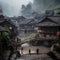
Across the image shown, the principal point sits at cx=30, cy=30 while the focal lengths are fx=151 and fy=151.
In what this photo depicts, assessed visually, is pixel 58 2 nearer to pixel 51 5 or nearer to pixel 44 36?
pixel 51 5

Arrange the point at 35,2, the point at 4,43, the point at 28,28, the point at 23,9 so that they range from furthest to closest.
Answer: the point at 35,2 < the point at 23,9 < the point at 28,28 < the point at 4,43

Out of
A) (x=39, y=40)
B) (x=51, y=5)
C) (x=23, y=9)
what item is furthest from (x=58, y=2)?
(x=39, y=40)

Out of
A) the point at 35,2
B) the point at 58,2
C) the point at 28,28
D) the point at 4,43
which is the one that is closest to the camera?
the point at 4,43

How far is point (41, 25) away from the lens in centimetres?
4122

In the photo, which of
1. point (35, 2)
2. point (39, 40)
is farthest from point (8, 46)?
point (35, 2)

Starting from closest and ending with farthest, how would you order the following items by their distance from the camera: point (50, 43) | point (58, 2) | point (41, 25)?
point (50, 43) < point (41, 25) < point (58, 2)

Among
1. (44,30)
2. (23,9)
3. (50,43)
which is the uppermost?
(23,9)

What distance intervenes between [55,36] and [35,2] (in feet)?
223

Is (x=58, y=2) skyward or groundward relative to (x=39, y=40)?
skyward

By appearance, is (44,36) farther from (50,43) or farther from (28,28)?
(28,28)

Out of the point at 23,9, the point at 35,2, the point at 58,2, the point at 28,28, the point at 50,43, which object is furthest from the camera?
the point at 35,2

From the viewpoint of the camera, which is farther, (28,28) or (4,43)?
(28,28)

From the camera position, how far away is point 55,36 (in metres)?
39.2

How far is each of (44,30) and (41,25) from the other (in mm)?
1617
